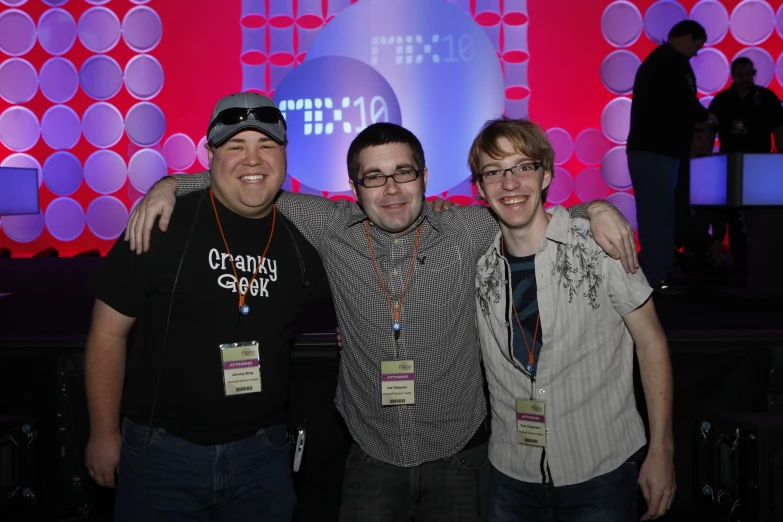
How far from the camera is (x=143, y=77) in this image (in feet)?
23.4

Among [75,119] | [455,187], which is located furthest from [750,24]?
[75,119]

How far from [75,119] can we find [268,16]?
7.98 ft

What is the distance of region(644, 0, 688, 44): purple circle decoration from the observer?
6.76 m

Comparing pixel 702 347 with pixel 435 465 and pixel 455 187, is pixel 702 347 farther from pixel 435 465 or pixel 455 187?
pixel 455 187

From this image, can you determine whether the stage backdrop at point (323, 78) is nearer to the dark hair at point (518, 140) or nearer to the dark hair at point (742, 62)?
the dark hair at point (742, 62)

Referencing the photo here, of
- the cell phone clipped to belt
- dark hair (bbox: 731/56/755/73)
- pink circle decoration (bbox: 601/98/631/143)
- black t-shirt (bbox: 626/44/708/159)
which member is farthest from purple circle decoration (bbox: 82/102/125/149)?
dark hair (bbox: 731/56/755/73)

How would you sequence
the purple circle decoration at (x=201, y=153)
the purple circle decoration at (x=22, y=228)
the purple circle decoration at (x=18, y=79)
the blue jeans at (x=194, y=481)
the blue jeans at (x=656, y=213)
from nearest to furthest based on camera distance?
the blue jeans at (x=194, y=481)
the blue jeans at (x=656, y=213)
the purple circle decoration at (x=201, y=153)
the purple circle decoration at (x=18, y=79)
the purple circle decoration at (x=22, y=228)

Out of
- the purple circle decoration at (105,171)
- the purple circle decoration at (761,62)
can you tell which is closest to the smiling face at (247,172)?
the purple circle decoration at (105,171)

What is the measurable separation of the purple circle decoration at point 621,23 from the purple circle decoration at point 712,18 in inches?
23.8

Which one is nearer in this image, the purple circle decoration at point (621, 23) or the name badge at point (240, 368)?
the name badge at point (240, 368)

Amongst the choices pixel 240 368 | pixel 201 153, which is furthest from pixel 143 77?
pixel 240 368

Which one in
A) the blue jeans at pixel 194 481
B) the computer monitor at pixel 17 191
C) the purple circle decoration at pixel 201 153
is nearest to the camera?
the blue jeans at pixel 194 481

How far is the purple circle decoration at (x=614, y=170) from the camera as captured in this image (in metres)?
6.84

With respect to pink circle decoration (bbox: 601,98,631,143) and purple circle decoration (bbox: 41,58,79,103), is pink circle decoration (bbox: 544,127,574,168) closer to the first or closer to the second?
pink circle decoration (bbox: 601,98,631,143)
